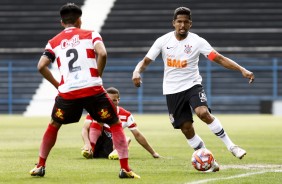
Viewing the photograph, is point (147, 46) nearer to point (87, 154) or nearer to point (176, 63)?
point (87, 154)

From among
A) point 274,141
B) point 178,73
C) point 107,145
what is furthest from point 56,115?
point 274,141

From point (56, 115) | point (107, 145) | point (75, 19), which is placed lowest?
point (107, 145)

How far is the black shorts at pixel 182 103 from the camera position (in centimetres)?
1075

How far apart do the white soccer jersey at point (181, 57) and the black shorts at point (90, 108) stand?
2.05 metres

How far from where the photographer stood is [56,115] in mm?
8969

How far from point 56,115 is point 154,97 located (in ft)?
91.2

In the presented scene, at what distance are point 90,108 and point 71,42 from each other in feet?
2.29

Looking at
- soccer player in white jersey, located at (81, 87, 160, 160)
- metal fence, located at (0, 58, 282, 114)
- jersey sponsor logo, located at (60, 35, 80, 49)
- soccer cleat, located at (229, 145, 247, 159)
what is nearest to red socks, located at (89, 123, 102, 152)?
soccer player in white jersey, located at (81, 87, 160, 160)

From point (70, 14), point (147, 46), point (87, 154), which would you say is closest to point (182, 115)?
point (87, 154)

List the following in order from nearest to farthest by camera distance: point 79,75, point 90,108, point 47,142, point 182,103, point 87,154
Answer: point 79,75, point 90,108, point 47,142, point 182,103, point 87,154

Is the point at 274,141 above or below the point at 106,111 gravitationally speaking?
below

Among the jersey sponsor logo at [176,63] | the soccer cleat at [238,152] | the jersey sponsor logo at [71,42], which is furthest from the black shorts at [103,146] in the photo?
the jersey sponsor logo at [71,42]

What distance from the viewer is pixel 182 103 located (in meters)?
10.9

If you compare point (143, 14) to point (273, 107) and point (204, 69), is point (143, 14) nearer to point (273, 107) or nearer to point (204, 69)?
point (204, 69)
